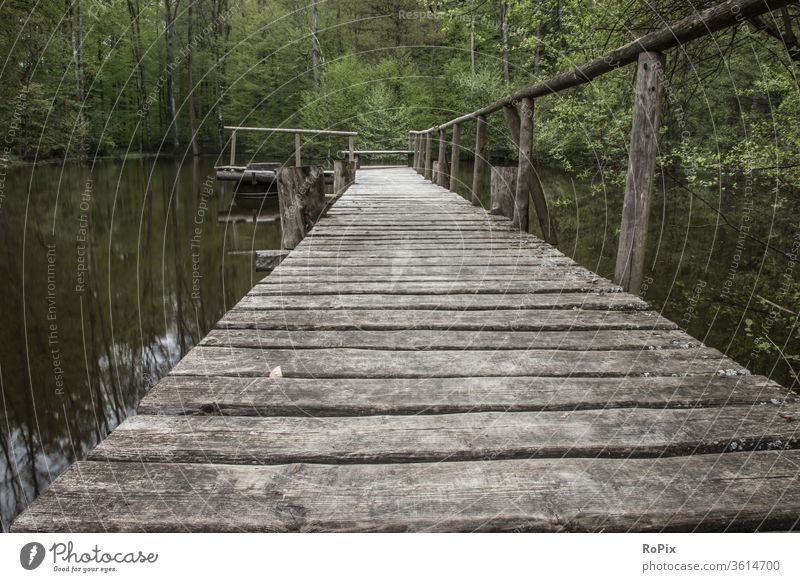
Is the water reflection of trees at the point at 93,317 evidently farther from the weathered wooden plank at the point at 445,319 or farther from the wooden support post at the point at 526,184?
the wooden support post at the point at 526,184

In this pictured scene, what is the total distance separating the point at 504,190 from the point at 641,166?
270cm

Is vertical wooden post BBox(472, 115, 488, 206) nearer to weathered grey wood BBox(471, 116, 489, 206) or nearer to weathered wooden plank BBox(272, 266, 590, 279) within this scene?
weathered grey wood BBox(471, 116, 489, 206)

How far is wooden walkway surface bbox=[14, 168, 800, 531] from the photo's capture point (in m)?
1.18

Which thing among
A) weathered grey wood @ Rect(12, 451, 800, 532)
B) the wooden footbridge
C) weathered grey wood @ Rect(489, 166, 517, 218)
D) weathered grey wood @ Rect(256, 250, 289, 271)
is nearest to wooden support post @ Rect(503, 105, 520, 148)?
weathered grey wood @ Rect(489, 166, 517, 218)

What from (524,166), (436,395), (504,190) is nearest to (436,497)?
(436,395)

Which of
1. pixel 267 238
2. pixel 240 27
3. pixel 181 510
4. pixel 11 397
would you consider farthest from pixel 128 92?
pixel 181 510

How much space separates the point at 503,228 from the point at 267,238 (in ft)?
28.8

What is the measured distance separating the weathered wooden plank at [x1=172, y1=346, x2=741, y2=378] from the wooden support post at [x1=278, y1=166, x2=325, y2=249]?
2.95 m

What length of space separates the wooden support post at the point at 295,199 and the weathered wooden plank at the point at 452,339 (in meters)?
2.71

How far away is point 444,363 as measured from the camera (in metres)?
2.03

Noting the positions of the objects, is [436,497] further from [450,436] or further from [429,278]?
[429,278]

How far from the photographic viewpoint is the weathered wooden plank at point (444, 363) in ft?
6.28

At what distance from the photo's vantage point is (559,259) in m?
3.84

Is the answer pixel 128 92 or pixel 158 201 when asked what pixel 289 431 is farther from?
pixel 128 92
